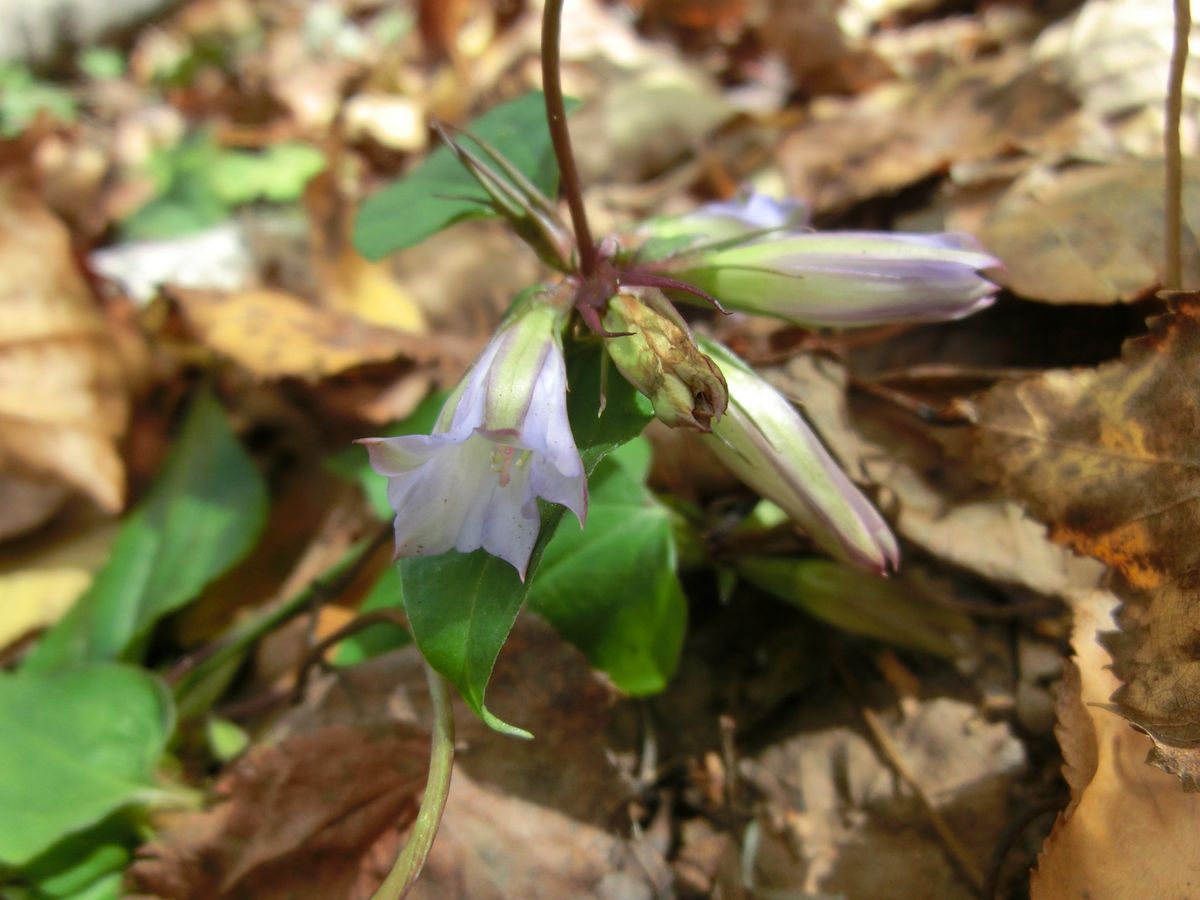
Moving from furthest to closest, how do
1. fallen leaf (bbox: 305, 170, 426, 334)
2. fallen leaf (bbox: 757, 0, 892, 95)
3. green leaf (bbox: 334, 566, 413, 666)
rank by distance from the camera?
fallen leaf (bbox: 757, 0, 892, 95) < fallen leaf (bbox: 305, 170, 426, 334) < green leaf (bbox: 334, 566, 413, 666)

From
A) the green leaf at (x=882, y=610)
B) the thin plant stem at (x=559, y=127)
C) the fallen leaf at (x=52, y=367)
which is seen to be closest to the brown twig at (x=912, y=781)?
the green leaf at (x=882, y=610)

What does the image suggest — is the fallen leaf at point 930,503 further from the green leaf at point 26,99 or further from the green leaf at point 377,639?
the green leaf at point 26,99

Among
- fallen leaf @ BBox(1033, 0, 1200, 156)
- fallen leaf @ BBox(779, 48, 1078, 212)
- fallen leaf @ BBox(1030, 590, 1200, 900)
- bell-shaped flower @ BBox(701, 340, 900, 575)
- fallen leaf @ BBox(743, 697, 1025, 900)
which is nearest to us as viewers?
fallen leaf @ BBox(1030, 590, 1200, 900)

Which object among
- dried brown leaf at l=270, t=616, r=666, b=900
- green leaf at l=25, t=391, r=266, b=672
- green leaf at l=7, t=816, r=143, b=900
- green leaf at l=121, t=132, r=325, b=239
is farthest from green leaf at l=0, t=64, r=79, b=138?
dried brown leaf at l=270, t=616, r=666, b=900

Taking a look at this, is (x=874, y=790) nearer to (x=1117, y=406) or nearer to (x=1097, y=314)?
(x=1117, y=406)

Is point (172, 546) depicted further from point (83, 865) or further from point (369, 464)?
point (83, 865)

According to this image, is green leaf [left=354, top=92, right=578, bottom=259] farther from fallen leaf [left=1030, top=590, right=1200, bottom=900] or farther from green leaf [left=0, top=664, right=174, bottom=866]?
fallen leaf [left=1030, top=590, right=1200, bottom=900]

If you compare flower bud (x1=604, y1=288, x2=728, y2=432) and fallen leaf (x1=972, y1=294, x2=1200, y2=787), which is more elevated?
flower bud (x1=604, y1=288, x2=728, y2=432)
